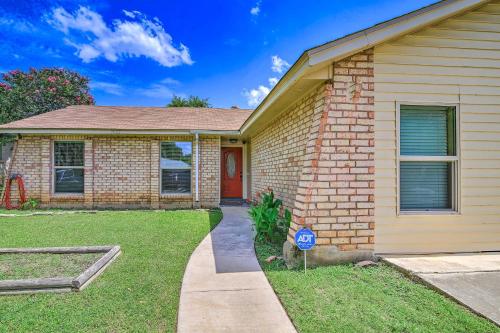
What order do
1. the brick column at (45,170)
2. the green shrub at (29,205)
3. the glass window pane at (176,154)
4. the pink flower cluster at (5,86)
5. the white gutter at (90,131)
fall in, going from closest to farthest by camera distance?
the white gutter at (90,131)
the green shrub at (29,205)
the brick column at (45,170)
the glass window pane at (176,154)
the pink flower cluster at (5,86)

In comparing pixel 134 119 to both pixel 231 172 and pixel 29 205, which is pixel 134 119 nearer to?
pixel 231 172

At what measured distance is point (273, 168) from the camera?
25.4 ft

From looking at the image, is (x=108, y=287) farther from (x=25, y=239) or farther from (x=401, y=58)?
(x=401, y=58)

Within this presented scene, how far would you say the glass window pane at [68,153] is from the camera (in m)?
10.7

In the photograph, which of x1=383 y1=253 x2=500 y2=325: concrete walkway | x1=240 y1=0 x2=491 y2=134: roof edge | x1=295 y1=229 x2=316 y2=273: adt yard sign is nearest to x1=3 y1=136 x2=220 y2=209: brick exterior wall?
x1=295 y1=229 x2=316 y2=273: adt yard sign

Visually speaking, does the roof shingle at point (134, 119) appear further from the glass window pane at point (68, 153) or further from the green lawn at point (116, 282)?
the green lawn at point (116, 282)

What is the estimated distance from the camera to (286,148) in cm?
648

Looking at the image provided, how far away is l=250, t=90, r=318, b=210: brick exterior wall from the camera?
209 inches

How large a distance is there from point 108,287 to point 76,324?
839 mm

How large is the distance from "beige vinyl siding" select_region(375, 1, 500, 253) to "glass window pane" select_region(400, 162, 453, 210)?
19 centimetres

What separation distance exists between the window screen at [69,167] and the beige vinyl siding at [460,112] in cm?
1017

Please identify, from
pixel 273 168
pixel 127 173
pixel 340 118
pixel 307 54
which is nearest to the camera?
pixel 307 54

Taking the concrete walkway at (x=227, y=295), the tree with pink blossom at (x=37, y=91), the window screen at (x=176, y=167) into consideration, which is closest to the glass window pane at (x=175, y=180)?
the window screen at (x=176, y=167)

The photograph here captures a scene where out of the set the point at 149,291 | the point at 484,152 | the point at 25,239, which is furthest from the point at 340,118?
the point at 25,239
